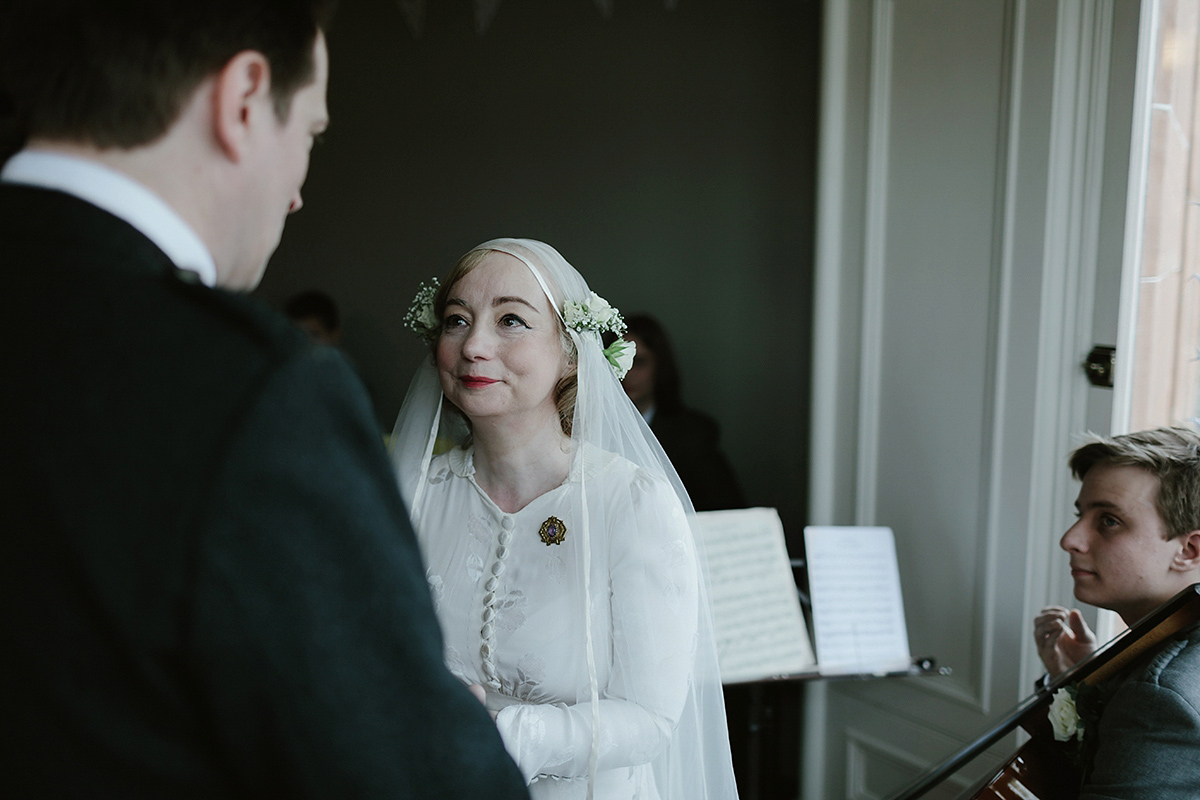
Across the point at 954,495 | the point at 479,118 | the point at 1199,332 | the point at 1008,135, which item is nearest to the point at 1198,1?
the point at 1008,135

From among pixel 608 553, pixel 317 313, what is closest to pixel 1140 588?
pixel 608 553

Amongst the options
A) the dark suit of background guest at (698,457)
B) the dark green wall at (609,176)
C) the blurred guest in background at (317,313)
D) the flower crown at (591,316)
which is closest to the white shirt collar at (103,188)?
the flower crown at (591,316)

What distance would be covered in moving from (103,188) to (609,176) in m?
3.85

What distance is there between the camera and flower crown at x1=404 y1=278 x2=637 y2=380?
1.78 m

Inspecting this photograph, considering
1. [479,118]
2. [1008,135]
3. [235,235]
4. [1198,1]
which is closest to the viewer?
[235,235]

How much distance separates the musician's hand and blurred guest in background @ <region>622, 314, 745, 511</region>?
5.35ft

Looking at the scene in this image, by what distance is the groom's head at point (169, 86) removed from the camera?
0.64 m

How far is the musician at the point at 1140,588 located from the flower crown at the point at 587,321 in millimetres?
1016

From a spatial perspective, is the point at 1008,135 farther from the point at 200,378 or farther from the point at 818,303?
the point at 200,378

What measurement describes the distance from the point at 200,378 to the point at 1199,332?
7.74 feet

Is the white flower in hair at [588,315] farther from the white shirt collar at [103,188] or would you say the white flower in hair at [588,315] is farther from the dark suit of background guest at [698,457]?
the dark suit of background guest at [698,457]

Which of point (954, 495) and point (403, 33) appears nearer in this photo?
point (954, 495)

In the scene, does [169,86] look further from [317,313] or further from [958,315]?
[317,313]

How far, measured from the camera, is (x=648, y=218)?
4.27 metres
